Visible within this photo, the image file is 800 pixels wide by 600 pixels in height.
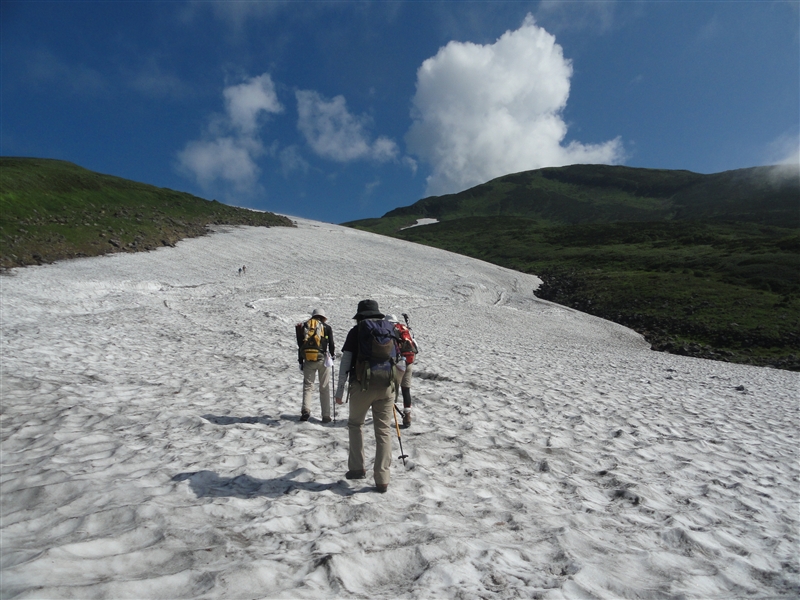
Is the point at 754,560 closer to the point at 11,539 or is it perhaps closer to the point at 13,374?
the point at 11,539

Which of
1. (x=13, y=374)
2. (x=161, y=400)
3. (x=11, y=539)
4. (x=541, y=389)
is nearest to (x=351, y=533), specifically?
(x=11, y=539)

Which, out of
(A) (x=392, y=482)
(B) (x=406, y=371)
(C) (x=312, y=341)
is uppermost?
(C) (x=312, y=341)

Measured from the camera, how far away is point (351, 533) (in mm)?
5520

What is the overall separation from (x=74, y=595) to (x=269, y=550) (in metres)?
1.80

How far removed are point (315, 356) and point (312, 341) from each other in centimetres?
36

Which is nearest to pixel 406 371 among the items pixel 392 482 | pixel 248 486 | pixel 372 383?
pixel 392 482

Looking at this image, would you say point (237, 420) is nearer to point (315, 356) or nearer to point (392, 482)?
point (315, 356)

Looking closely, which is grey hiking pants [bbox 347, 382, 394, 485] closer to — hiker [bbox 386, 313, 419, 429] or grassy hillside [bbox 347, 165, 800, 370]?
hiker [bbox 386, 313, 419, 429]

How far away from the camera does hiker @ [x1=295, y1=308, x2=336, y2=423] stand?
34.1 ft

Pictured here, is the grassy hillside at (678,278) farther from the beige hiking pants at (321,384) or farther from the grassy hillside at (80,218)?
the grassy hillside at (80,218)

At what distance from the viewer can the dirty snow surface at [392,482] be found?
464cm

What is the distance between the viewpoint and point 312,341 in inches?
410

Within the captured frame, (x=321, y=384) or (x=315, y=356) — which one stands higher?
(x=315, y=356)

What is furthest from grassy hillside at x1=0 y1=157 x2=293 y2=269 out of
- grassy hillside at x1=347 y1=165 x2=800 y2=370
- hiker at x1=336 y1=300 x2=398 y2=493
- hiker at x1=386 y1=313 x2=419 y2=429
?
grassy hillside at x1=347 y1=165 x2=800 y2=370
